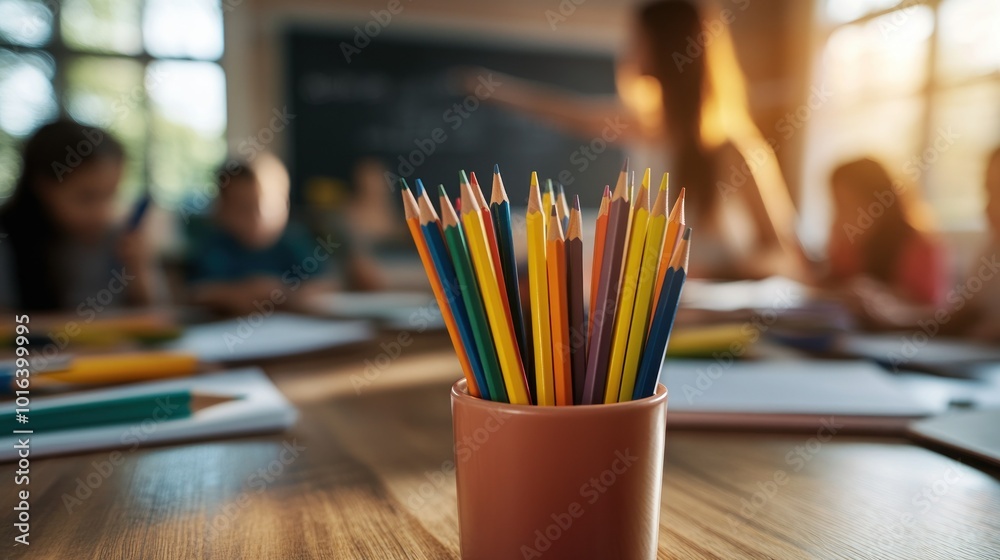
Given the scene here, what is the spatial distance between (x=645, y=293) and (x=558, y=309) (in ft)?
0.12

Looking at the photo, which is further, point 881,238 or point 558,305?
point 881,238

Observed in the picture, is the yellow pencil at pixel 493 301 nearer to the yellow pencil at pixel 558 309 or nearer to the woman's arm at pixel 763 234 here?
the yellow pencil at pixel 558 309

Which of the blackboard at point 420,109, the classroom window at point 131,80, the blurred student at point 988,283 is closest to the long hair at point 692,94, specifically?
the blurred student at point 988,283

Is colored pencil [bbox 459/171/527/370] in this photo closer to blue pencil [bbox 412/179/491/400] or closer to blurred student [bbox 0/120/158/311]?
blue pencil [bbox 412/179/491/400]

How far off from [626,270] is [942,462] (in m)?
0.31

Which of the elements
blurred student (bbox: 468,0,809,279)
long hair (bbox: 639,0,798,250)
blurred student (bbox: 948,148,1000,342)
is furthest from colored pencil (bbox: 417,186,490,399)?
long hair (bbox: 639,0,798,250)

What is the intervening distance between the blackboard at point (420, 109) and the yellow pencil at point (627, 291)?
2851 mm

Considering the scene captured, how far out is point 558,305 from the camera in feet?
0.90

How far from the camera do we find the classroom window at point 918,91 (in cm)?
283

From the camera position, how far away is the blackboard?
10.7 feet

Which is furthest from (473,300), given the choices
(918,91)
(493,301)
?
(918,91)

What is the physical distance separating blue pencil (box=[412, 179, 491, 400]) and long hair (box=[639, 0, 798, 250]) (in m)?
1.39

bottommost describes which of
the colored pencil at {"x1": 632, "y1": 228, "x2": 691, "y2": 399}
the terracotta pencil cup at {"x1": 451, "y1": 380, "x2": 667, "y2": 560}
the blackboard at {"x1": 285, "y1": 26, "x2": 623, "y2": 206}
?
the terracotta pencil cup at {"x1": 451, "y1": 380, "x2": 667, "y2": 560}

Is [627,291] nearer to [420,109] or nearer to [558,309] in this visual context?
[558,309]
